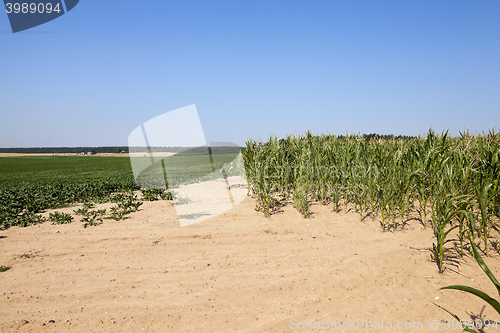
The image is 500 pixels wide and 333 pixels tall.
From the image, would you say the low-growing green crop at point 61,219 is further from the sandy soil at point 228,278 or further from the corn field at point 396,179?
the corn field at point 396,179

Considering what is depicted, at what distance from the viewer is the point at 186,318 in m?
3.16

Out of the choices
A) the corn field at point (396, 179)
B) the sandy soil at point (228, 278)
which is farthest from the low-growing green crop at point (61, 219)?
the corn field at point (396, 179)

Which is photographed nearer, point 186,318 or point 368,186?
point 186,318

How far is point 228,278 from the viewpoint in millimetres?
4008

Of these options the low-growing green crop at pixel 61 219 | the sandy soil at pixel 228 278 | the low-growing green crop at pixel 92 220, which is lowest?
the sandy soil at pixel 228 278

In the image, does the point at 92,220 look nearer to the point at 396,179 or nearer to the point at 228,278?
the point at 228,278

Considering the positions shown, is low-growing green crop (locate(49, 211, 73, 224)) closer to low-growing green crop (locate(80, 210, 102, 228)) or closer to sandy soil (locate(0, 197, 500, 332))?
low-growing green crop (locate(80, 210, 102, 228))

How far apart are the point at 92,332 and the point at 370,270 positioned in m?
3.73

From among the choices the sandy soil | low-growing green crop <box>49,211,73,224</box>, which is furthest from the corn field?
low-growing green crop <box>49,211,73,224</box>

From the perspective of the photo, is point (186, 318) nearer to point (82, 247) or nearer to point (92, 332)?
point (92, 332)

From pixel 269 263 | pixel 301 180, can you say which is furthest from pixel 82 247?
pixel 301 180

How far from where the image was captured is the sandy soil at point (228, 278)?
122 inches

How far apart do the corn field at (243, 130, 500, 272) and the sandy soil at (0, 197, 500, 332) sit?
50 cm

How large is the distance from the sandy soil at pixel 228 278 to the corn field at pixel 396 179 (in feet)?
1.64
